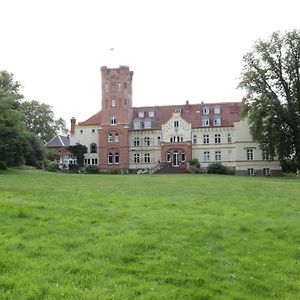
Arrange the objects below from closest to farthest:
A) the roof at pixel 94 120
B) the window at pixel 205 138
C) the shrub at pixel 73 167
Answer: the shrub at pixel 73 167 → the window at pixel 205 138 → the roof at pixel 94 120

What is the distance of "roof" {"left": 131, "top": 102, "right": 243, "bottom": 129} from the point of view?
75.6 metres

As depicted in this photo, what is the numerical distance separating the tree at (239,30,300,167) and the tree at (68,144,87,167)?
3356 centimetres

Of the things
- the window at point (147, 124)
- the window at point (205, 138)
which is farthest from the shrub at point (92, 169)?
the window at point (205, 138)

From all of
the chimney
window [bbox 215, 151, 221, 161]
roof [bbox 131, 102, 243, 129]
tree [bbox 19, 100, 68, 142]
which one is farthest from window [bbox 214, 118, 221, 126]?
tree [bbox 19, 100, 68, 142]

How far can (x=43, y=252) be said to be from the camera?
925cm

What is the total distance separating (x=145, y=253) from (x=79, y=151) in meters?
69.4

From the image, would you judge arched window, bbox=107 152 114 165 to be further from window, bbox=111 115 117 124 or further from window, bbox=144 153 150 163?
window, bbox=144 153 150 163

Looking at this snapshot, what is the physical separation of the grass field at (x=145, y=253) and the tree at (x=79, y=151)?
63421 millimetres

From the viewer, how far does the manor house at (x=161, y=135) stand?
73812mm

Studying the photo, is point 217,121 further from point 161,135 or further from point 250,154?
point 161,135

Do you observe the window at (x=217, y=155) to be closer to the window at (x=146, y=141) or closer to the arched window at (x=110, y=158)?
the window at (x=146, y=141)

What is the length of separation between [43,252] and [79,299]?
2.46 meters

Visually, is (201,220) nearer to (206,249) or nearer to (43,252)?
(206,249)

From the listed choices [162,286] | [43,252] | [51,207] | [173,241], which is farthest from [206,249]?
[51,207]
